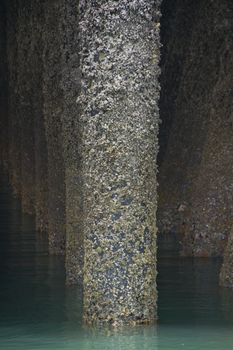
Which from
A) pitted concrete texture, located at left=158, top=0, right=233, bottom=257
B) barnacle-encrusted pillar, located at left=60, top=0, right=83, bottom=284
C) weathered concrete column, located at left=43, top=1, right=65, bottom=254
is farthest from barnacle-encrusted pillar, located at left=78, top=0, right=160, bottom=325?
weathered concrete column, located at left=43, top=1, right=65, bottom=254

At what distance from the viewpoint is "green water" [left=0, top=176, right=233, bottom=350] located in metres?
13.1

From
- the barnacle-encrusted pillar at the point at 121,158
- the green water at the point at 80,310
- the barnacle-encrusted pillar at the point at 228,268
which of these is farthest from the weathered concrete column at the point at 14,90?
the barnacle-encrusted pillar at the point at 121,158

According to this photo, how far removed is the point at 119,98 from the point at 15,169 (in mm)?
19390

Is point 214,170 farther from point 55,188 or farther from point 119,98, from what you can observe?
point 119,98

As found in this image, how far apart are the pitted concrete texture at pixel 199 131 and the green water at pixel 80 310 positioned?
0.56 m

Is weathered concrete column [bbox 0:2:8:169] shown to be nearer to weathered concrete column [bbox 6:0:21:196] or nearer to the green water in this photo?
weathered concrete column [bbox 6:0:21:196]

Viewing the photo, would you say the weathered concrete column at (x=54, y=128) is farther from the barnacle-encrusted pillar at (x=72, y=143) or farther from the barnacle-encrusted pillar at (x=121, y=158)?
the barnacle-encrusted pillar at (x=121, y=158)

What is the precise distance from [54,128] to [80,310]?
5.68 meters

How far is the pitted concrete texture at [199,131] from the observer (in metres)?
19.1

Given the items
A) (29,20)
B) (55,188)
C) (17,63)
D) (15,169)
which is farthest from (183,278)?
(15,169)

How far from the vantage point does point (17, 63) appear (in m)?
29.8

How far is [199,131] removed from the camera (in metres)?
21.9

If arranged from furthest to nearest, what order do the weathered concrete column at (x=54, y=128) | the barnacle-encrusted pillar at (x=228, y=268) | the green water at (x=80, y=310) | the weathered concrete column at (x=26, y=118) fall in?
the weathered concrete column at (x=26, y=118), the weathered concrete column at (x=54, y=128), the barnacle-encrusted pillar at (x=228, y=268), the green water at (x=80, y=310)

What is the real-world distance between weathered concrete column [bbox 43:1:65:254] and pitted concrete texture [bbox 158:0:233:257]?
158 cm
